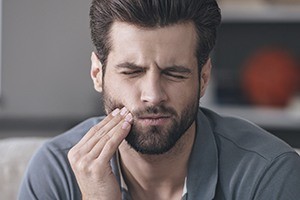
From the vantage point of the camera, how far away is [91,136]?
1.57 meters

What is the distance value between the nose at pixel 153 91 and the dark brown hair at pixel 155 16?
4.3 inches

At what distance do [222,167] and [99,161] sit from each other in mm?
258

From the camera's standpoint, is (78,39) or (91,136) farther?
(78,39)

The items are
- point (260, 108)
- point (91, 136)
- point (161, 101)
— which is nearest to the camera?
point (161, 101)

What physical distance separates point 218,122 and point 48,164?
391 mm

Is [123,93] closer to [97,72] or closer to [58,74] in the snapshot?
[97,72]

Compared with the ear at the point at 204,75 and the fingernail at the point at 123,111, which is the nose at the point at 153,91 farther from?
the ear at the point at 204,75

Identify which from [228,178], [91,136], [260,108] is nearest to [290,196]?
[228,178]

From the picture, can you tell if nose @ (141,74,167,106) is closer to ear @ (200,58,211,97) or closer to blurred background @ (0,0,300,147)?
ear @ (200,58,211,97)

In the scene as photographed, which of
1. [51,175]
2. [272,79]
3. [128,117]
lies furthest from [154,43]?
[272,79]

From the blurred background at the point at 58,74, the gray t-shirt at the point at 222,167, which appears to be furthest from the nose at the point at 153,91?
the blurred background at the point at 58,74

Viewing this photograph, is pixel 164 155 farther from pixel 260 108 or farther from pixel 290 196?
pixel 260 108

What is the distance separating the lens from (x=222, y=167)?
1574mm

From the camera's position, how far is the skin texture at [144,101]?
57.8 inches
